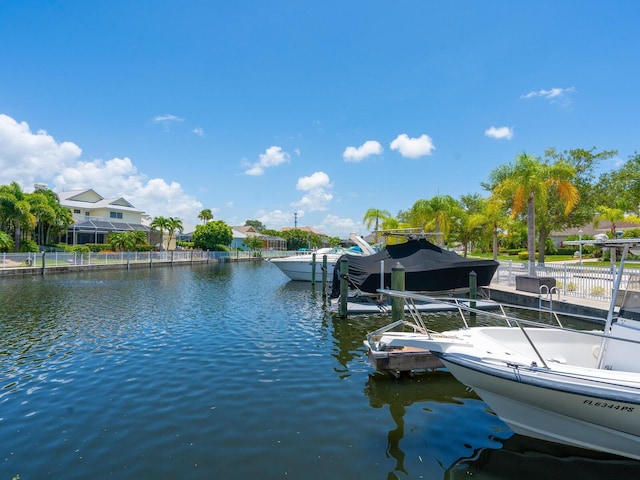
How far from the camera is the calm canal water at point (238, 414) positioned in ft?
16.2

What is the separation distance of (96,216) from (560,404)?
62.5 meters

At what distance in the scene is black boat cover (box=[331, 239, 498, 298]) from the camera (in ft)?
47.2

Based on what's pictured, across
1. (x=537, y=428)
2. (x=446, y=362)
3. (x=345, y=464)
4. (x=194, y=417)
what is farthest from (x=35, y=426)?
(x=537, y=428)

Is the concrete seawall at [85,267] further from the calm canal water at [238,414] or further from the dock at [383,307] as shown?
A: the dock at [383,307]

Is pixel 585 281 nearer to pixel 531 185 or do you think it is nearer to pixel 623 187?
pixel 531 185

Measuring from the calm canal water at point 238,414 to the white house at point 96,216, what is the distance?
42720mm

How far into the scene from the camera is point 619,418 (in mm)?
4496

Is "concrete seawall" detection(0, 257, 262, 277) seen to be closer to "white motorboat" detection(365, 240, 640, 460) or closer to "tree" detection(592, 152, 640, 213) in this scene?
"white motorboat" detection(365, 240, 640, 460)

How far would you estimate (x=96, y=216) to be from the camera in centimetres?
5522

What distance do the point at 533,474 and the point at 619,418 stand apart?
127 cm

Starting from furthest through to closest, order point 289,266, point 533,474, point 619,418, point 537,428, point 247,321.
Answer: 1. point 289,266
2. point 247,321
3. point 537,428
4. point 533,474
5. point 619,418

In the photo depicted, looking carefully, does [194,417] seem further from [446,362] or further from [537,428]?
[537,428]

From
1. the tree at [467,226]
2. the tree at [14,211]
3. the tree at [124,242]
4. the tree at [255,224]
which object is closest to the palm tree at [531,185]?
the tree at [467,226]

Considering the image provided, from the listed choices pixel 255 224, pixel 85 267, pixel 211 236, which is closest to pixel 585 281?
pixel 85 267
